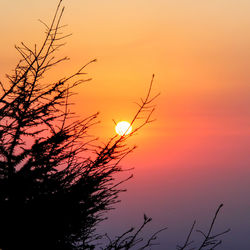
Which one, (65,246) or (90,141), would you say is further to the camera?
(90,141)

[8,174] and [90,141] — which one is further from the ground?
[90,141]

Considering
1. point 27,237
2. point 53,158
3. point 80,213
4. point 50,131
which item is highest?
point 50,131

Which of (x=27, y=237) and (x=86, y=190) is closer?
(x=27, y=237)

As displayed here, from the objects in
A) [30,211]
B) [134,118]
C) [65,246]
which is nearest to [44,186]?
[30,211]

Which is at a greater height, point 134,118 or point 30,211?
point 134,118

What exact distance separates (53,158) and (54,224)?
77cm

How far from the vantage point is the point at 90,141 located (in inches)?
197

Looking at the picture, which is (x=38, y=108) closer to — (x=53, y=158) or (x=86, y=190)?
(x=53, y=158)

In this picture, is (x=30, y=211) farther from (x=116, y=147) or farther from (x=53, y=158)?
(x=116, y=147)

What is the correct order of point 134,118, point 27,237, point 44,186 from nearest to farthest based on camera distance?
1. point 27,237
2. point 44,186
3. point 134,118

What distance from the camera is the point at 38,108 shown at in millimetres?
4934

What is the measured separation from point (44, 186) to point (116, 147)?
0.95 metres

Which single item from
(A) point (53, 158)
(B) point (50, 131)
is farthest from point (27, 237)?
(B) point (50, 131)

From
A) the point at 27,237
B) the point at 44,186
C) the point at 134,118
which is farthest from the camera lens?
the point at 134,118
